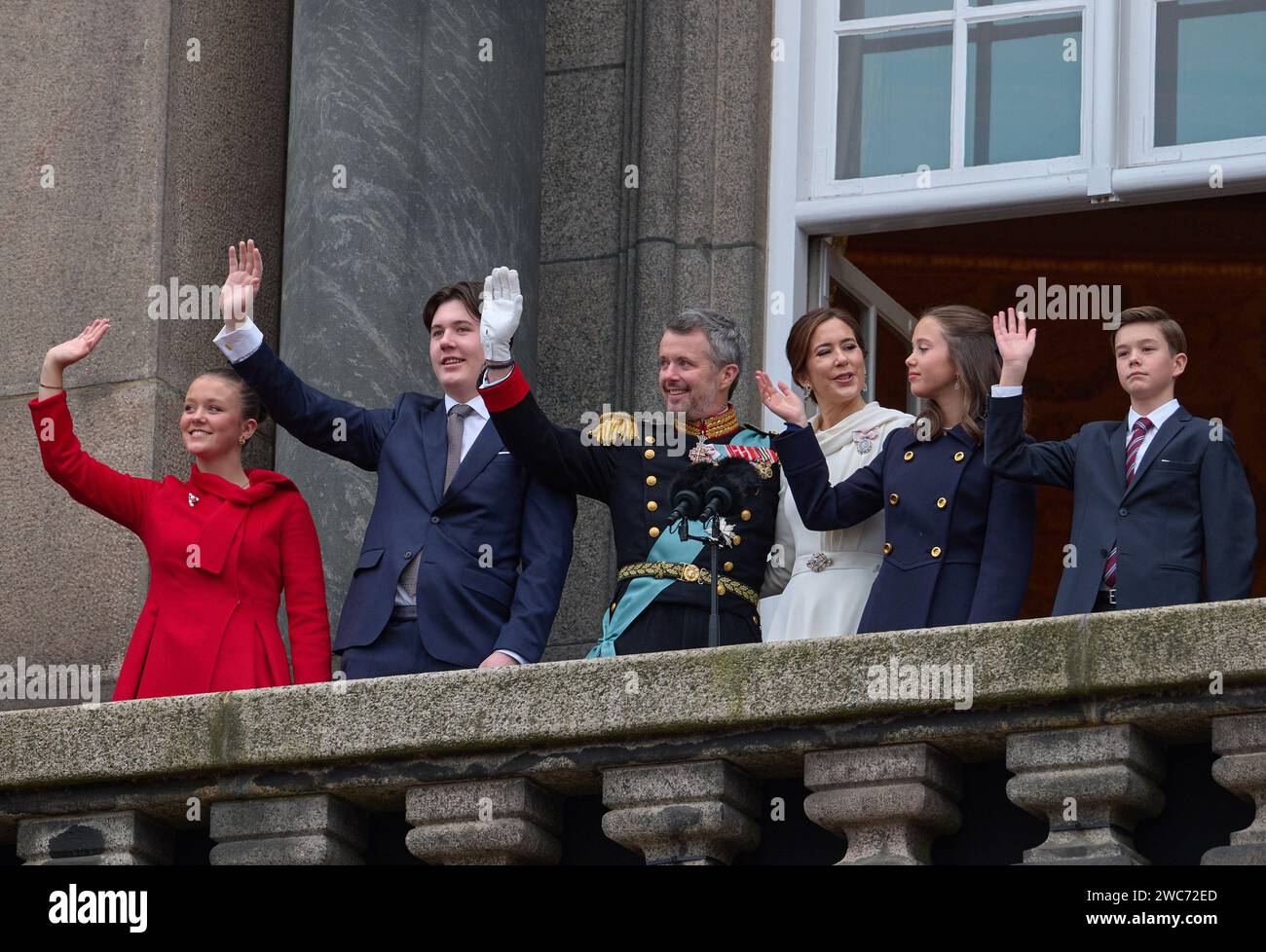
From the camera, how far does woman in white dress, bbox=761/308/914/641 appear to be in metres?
8.25

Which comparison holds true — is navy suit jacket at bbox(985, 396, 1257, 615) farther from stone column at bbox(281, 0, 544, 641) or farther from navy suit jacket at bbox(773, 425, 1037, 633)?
stone column at bbox(281, 0, 544, 641)

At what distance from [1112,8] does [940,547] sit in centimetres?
299

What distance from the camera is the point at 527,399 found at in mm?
8094

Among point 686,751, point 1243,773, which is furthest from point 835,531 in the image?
point 1243,773

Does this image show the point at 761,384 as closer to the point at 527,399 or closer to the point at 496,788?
the point at 527,399

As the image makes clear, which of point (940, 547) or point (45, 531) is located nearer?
point (940, 547)

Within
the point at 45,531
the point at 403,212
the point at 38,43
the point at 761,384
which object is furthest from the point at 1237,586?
the point at 38,43

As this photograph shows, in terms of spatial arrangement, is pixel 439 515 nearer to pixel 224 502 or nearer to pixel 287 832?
pixel 224 502

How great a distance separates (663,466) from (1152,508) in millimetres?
1398

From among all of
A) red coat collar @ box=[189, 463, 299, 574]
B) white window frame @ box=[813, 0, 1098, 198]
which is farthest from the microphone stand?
white window frame @ box=[813, 0, 1098, 198]

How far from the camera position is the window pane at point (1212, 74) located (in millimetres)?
10094

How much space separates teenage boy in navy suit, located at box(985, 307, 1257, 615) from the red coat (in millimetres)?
2053

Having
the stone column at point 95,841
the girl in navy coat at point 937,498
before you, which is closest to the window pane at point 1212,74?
the girl in navy coat at point 937,498
